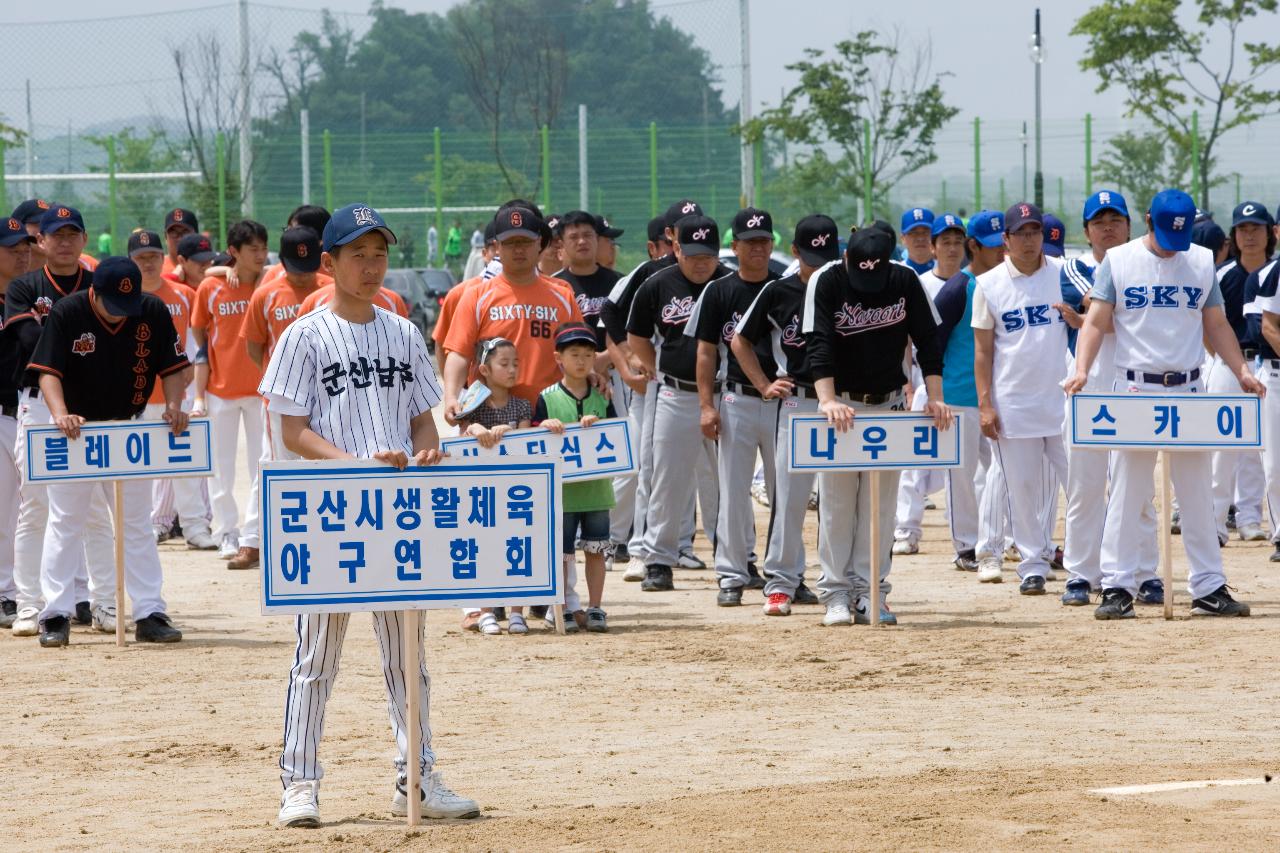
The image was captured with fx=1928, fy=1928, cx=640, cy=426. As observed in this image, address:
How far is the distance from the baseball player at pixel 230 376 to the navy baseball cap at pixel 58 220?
111 inches

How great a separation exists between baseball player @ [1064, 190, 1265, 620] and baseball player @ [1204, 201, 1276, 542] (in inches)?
103

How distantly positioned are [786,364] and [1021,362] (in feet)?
5.31

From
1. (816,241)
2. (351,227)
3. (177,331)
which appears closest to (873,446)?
(816,241)

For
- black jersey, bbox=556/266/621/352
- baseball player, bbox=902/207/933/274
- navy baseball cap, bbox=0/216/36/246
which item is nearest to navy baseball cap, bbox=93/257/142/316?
navy baseball cap, bbox=0/216/36/246

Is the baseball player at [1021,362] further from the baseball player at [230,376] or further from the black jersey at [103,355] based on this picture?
the baseball player at [230,376]

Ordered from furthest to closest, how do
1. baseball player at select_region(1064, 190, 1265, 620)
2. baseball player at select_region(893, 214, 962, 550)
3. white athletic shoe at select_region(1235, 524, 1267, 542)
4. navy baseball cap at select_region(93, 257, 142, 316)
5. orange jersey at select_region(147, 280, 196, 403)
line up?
white athletic shoe at select_region(1235, 524, 1267, 542) < orange jersey at select_region(147, 280, 196, 403) < baseball player at select_region(893, 214, 962, 550) < baseball player at select_region(1064, 190, 1265, 620) < navy baseball cap at select_region(93, 257, 142, 316)

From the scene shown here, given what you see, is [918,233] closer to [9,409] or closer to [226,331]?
[226,331]

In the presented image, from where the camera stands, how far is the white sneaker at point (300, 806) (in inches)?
249

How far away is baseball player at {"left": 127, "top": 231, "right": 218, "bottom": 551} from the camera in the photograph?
44.5 ft

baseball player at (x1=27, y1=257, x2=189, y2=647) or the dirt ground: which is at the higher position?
baseball player at (x1=27, y1=257, x2=189, y2=647)

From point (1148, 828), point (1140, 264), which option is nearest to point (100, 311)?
point (1140, 264)

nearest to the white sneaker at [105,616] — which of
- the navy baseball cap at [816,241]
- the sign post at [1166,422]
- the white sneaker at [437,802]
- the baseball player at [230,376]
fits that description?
the baseball player at [230,376]

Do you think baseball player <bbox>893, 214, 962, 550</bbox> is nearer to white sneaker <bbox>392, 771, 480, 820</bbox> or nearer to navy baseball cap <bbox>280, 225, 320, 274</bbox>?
navy baseball cap <bbox>280, 225, 320, 274</bbox>

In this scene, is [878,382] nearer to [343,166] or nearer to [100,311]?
[100,311]
